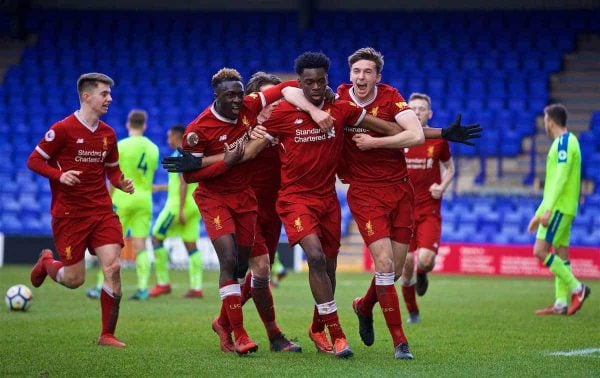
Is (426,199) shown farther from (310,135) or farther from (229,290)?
(229,290)

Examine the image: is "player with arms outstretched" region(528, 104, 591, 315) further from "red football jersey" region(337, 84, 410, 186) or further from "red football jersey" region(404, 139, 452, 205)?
"red football jersey" region(337, 84, 410, 186)

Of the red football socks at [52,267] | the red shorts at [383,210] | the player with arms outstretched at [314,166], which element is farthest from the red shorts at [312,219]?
the red football socks at [52,267]

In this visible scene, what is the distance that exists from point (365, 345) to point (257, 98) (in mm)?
2481

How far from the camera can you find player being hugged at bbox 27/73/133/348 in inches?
382

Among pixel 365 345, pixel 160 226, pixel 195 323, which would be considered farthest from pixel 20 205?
pixel 365 345

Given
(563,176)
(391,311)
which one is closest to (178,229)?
(563,176)

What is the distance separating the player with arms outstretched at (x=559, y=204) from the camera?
13297mm

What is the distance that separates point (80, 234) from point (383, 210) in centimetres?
283

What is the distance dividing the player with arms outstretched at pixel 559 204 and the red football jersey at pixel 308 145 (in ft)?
16.4

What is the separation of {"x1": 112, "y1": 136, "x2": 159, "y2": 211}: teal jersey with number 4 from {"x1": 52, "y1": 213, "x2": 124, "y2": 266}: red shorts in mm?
5316

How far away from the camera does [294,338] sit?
10492mm

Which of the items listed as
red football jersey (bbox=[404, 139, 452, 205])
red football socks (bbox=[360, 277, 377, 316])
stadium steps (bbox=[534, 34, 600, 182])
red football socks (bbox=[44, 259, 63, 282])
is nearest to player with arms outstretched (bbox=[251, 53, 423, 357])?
red football socks (bbox=[360, 277, 377, 316])

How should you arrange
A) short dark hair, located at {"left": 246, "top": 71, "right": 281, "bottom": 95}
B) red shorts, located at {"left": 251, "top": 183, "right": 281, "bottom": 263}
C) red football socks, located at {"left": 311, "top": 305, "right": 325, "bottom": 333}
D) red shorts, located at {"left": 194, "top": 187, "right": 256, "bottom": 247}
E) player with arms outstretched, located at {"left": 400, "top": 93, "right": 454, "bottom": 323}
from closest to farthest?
red shorts, located at {"left": 194, "top": 187, "right": 256, "bottom": 247} → red football socks, located at {"left": 311, "top": 305, "right": 325, "bottom": 333} → red shorts, located at {"left": 251, "top": 183, "right": 281, "bottom": 263} → short dark hair, located at {"left": 246, "top": 71, "right": 281, "bottom": 95} → player with arms outstretched, located at {"left": 400, "top": 93, "right": 454, "bottom": 323}

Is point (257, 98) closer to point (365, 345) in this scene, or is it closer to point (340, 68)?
point (365, 345)
